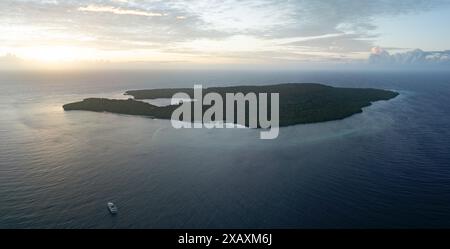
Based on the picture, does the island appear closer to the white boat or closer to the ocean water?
the ocean water

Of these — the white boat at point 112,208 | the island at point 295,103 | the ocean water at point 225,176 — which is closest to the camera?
the ocean water at point 225,176

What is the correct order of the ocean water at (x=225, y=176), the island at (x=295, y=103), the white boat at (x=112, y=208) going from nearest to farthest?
the ocean water at (x=225, y=176)
the white boat at (x=112, y=208)
the island at (x=295, y=103)

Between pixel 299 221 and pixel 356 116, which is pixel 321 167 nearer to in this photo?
pixel 299 221

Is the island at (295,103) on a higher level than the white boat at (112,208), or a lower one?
higher

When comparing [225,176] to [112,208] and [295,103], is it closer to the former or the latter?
[112,208]

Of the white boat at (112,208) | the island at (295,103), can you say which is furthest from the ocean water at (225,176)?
the island at (295,103)

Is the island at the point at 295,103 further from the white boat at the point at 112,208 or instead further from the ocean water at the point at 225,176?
the white boat at the point at 112,208
